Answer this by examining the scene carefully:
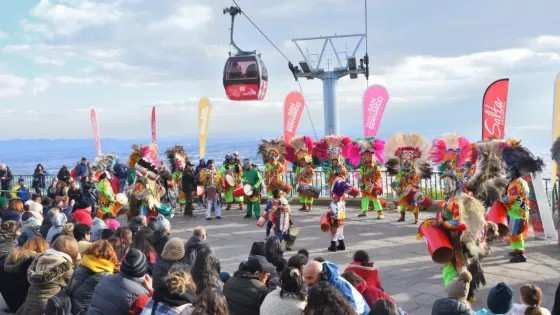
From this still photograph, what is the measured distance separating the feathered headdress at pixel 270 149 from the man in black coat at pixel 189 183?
1.84 metres

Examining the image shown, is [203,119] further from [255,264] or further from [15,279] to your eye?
[255,264]

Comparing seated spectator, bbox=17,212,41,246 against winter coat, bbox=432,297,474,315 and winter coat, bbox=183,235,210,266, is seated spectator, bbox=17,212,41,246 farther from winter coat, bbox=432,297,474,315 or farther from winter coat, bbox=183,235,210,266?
winter coat, bbox=432,297,474,315

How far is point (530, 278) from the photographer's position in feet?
24.5

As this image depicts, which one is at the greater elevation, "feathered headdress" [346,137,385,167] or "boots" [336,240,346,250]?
"feathered headdress" [346,137,385,167]

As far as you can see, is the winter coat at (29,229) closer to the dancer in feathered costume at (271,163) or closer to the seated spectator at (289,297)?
the seated spectator at (289,297)

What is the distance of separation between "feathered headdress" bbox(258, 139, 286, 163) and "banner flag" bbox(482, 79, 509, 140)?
4937 millimetres

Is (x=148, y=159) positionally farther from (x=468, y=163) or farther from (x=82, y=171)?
(x=468, y=163)

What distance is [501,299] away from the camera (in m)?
4.03

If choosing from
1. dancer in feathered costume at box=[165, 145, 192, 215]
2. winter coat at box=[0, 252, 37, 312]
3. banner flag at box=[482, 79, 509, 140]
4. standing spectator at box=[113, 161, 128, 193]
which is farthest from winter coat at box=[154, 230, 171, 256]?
standing spectator at box=[113, 161, 128, 193]

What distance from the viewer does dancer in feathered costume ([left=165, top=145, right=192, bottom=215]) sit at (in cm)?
1415

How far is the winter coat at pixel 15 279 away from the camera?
5.61 metres

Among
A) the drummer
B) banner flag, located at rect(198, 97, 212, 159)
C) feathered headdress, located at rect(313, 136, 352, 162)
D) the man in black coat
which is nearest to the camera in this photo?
feathered headdress, located at rect(313, 136, 352, 162)

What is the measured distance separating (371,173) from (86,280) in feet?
27.8

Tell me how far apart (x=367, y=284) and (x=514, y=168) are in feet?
14.8
